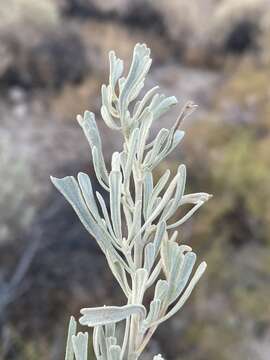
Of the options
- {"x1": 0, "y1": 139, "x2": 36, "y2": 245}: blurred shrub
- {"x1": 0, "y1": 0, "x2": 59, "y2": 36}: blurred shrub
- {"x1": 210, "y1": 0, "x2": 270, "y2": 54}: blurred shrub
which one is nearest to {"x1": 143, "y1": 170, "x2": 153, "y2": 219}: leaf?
{"x1": 0, "y1": 139, "x2": 36, "y2": 245}: blurred shrub

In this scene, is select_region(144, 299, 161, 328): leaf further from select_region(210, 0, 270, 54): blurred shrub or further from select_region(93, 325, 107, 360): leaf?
→ select_region(210, 0, 270, 54): blurred shrub

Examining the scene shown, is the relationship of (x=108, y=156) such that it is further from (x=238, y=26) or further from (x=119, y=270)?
(x=238, y=26)

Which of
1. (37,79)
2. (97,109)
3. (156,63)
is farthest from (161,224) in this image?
(156,63)

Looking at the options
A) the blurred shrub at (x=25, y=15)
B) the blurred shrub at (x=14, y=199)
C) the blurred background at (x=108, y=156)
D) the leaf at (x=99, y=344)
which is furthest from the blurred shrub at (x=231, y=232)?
the leaf at (x=99, y=344)

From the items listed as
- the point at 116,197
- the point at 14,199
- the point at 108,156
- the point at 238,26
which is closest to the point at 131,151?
the point at 116,197

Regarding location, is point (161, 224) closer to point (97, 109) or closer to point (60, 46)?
point (97, 109)

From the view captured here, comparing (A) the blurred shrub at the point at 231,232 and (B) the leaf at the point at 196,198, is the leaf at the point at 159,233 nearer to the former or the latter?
(B) the leaf at the point at 196,198
